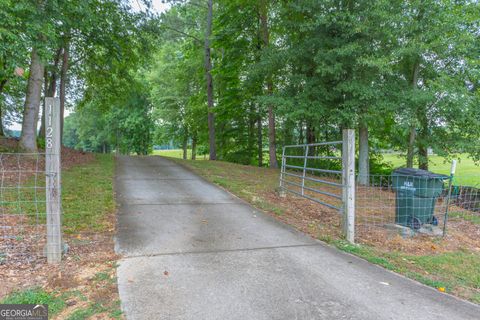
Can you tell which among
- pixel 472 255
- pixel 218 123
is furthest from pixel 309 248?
pixel 218 123

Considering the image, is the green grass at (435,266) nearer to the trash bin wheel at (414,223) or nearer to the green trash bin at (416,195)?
the trash bin wheel at (414,223)

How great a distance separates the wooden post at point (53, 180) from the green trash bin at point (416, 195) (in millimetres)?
5189

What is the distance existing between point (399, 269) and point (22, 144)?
11.0m

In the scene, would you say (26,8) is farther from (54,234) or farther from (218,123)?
(218,123)

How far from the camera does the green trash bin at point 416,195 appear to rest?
5195mm

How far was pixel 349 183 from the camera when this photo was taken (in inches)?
183

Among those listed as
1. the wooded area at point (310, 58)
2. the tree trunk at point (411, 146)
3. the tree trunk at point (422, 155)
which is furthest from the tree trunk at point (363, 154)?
the tree trunk at point (422, 155)

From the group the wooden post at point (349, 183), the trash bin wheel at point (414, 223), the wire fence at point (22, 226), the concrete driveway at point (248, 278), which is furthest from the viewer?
the trash bin wheel at point (414, 223)

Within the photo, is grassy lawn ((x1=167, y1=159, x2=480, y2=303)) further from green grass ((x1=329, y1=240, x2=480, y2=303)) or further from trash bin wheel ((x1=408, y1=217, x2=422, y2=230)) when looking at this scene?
trash bin wheel ((x1=408, y1=217, x2=422, y2=230))

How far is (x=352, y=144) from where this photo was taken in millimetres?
4617

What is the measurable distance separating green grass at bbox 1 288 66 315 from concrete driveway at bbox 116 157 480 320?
0.50 m

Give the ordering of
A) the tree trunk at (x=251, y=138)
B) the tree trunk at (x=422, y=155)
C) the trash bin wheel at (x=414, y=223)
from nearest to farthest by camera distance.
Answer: the trash bin wheel at (x=414, y=223), the tree trunk at (x=422, y=155), the tree trunk at (x=251, y=138)
